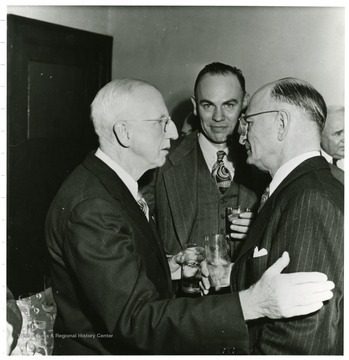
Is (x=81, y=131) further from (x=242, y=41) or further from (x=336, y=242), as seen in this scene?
(x=336, y=242)

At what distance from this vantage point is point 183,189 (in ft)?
8.79

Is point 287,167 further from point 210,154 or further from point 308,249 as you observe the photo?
point 210,154


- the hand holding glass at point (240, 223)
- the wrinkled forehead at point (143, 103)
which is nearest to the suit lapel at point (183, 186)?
the hand holding glass at point (240, 223)

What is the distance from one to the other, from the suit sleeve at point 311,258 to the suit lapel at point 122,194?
0.46 m

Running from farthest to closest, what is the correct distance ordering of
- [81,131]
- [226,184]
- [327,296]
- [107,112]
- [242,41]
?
1. [81,131]
2. [242,41]
3. [226,184]
4. [107,112]
5. [327,296]

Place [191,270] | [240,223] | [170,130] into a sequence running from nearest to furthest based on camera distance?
1. [170,130]
2. [191,270]
3. [240,223]

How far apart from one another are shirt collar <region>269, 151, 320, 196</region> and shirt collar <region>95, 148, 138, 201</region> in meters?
0.55

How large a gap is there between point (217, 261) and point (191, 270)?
0.16 metres

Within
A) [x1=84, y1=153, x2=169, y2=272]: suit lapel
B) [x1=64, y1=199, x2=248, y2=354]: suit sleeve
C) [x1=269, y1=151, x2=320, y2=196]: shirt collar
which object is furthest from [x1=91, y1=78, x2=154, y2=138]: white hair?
[x1=269, y1=151, x2=320, y2=196]: shirt collar

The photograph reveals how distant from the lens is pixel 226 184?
8.65 ft

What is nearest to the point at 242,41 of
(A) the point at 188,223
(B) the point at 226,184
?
(B) the point at 226,184

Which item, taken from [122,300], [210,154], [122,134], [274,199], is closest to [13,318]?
[122,300]

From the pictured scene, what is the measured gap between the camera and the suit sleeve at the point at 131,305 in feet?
4.49

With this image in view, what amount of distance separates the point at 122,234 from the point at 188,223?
48.4 inches
